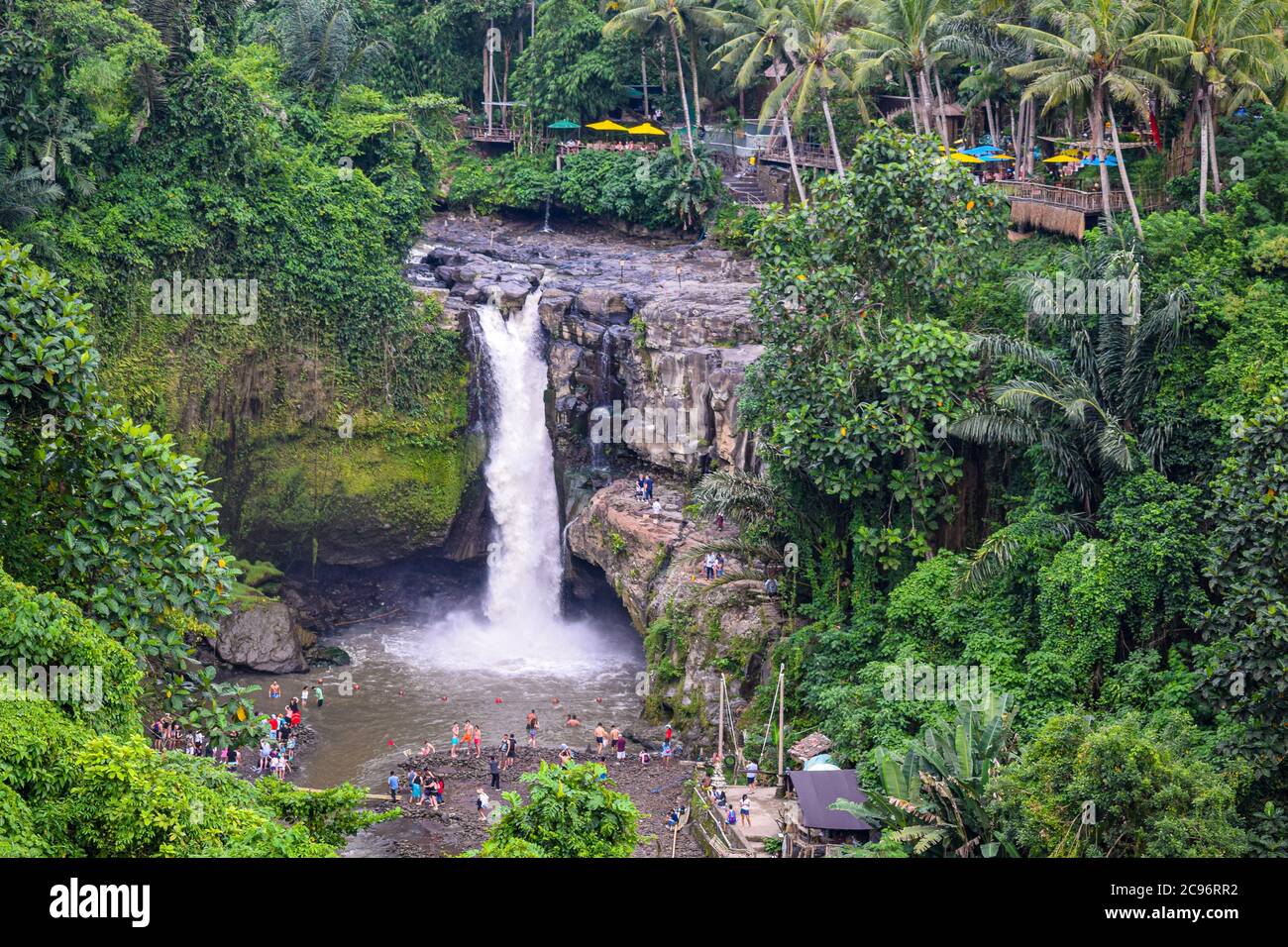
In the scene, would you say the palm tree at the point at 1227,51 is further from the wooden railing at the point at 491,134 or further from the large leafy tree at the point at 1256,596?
the wooden railing at the point at 491,134

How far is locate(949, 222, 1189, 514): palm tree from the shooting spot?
2539 cm

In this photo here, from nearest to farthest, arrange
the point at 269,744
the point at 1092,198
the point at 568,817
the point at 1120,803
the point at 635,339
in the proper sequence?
the point at 568,817, the point at 1120,803, the point at 269,744, the point at 1092,198, the point at 635,339

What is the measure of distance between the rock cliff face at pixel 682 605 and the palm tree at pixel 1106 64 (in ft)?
37.2

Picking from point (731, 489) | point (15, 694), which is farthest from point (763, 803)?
point (15, 694)

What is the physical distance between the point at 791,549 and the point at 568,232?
A: 1947 centimetres

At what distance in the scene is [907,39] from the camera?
36.5 meters

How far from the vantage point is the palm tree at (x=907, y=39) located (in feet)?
117

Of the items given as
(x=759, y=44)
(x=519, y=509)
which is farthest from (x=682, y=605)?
(x=759, y=44)

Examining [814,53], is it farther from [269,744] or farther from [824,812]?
[269,744]

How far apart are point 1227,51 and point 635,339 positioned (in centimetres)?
1602

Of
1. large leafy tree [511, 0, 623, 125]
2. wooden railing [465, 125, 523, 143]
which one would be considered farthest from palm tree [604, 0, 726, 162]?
wooden railing [465, 125, 523, 143]

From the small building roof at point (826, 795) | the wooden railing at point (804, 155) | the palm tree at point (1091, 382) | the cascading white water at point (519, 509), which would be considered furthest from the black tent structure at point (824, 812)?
the wooden railing at point (804, 155)

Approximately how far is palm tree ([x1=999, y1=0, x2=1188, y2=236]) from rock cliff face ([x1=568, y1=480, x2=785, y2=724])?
37.2 feet

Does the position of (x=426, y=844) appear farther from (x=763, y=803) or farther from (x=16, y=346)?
(x=16, y=346)
